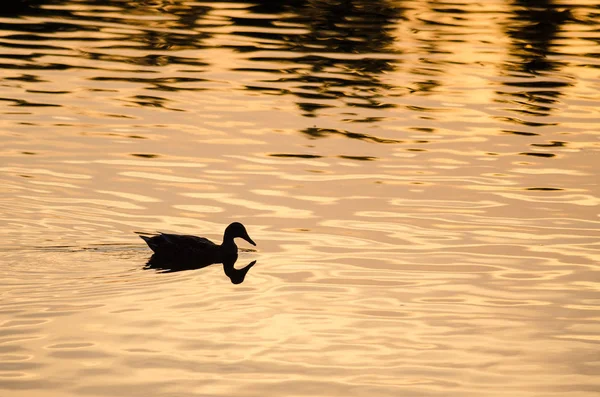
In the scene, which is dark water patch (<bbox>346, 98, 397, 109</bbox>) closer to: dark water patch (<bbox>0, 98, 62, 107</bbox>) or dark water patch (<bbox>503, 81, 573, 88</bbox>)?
dark water patch (<bbox>503, 81, 573, 88</bbox>)

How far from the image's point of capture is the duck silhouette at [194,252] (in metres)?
16.3

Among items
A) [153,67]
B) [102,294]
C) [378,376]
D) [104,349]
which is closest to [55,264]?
[102,294]

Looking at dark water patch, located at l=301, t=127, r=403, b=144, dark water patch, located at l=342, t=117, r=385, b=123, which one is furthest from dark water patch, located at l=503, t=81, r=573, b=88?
dark water patch, located at l=301, t=127, r=403, b=144

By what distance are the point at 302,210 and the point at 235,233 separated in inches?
85.8

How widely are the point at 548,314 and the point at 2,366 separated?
603 cm

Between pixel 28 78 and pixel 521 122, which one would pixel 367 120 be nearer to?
pixel 521 122

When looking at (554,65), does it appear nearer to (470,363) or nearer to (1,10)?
(1,10)

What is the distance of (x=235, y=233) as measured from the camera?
16969 mm

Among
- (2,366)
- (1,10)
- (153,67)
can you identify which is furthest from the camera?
(1,10)

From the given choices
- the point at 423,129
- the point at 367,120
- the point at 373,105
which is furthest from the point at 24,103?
the point at 423,129

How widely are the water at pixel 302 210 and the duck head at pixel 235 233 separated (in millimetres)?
311

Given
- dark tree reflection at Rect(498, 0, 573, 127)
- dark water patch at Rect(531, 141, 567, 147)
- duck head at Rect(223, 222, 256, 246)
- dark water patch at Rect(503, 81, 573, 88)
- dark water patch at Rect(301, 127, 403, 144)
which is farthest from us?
dark water patch at Rect(503, 81, 573, 88)

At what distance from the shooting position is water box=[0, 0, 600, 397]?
13.0 meters

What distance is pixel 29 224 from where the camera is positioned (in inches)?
687
